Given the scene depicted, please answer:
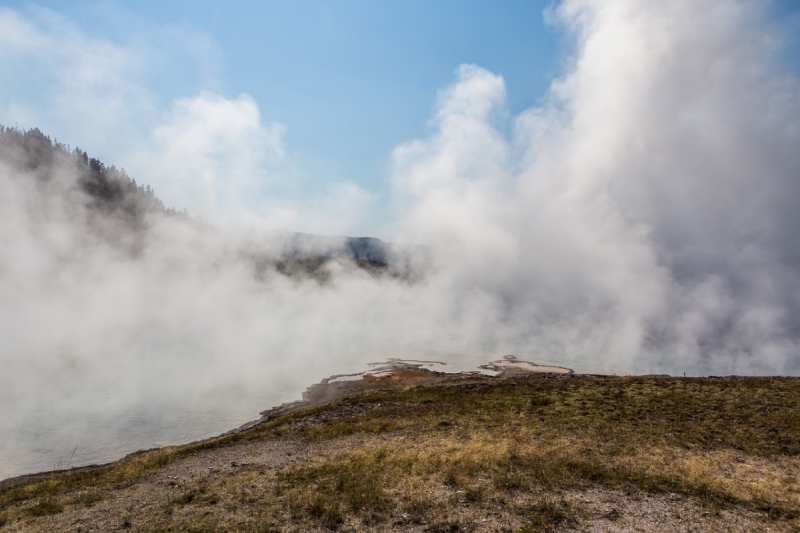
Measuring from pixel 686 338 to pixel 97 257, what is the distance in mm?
177249

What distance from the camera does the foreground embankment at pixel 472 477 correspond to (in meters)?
17.6

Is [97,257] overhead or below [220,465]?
overhead

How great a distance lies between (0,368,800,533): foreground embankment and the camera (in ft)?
57.6

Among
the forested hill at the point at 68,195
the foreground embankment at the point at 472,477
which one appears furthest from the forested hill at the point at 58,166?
the foreground embankment at the point at 472,477

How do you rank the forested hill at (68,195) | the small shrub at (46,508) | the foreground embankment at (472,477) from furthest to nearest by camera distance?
the forested hill at (68,195) → the small shrub at (46,508) → the foreground embankment at (472,477)

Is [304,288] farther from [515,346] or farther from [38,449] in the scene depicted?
[38,449]

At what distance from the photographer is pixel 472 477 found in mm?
21656

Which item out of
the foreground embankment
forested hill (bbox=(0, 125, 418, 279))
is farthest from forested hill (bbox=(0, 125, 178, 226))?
the foreground embankment

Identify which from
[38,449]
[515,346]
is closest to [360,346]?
[515,346]

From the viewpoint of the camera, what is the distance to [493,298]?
579ft

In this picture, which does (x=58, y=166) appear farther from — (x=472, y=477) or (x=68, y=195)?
(x=472, y=477)

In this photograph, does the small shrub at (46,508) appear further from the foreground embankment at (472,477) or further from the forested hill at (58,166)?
the forested hill at (58,166)

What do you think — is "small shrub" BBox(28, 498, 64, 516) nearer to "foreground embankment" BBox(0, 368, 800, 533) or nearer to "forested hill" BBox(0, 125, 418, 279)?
"foreground embankment" BBox(0, 368, 800, 533)

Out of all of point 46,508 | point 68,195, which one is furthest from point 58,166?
point 46,508
